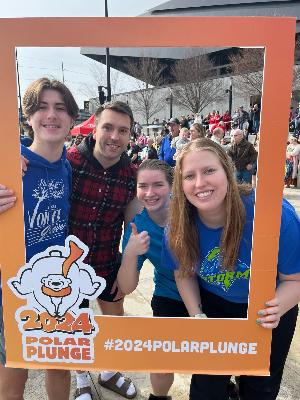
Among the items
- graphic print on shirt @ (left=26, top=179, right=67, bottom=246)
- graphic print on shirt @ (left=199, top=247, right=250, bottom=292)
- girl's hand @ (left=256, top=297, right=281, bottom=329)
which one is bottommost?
girl's hand @ (left=256, top=297, right=281, bottom=329)

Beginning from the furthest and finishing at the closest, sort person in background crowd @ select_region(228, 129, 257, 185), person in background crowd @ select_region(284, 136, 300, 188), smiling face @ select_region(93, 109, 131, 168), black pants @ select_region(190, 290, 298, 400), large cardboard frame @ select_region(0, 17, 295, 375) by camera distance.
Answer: person in background crowd @ select_region(284, 136, 300, 188) → black pants @ select_region(190, 290, 298, 400) → smiling face @ select_region(93, 109, 131, 168) → person in background crowd @ select_region(228, 129, 257, 185) → large cardboard frame @ select_region(0, 17, 295, 375)

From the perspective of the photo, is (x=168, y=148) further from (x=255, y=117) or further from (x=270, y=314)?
(x=270, y=314)

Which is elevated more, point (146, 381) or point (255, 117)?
point (255, 117)

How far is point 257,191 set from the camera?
4.49 feet

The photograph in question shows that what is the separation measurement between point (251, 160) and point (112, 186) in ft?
2.16

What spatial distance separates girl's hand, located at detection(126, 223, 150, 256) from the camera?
1.61 meters

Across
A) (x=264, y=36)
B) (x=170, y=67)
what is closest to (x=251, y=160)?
(x=264, y=36)

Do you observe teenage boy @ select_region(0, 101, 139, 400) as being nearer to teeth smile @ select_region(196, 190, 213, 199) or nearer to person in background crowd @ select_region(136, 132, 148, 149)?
person in background crowd @ select_region(136, 132, 148, 149)

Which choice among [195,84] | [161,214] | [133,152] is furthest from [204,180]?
[195,84]

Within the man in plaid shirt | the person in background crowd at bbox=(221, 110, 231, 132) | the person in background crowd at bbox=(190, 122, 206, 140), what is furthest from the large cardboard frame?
the person in background crowd at bbox=(221, 110, 231, 132)

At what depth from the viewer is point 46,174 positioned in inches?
61.1

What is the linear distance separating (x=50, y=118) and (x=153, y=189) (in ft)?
1.76

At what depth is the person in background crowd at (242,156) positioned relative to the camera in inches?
54.2

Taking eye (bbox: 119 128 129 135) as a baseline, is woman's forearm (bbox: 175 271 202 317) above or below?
below
